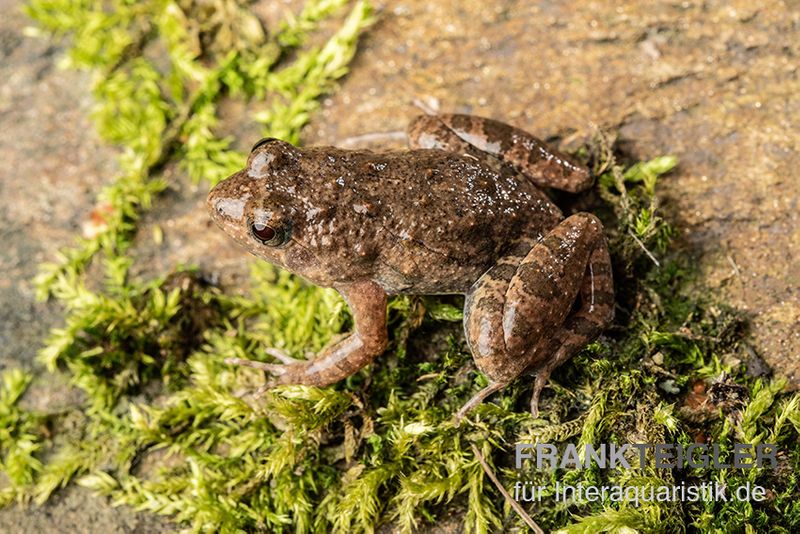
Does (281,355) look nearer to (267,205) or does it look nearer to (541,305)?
(267,205)

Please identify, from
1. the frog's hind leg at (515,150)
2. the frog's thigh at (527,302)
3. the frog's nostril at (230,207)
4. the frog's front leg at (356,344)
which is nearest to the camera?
the frog's thigh at (527,302)

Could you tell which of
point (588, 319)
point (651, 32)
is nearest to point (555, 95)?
point (651, 32)

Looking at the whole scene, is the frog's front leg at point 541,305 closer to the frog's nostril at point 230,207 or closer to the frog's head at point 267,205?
the frog's head at point 267,205

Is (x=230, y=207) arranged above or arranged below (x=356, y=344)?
above

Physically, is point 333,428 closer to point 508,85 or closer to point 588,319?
point 588,319

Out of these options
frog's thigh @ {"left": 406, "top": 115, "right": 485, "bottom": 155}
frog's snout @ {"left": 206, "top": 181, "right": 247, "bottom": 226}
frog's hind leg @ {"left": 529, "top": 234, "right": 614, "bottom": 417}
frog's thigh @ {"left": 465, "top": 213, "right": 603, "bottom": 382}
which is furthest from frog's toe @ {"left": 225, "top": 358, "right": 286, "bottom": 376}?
frog's thigh @ {"left": 406, "top": 115, "right": 485, "bottom": 155}

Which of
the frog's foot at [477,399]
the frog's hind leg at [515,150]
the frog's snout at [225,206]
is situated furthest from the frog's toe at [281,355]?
the frog's hind leg at [515,150]

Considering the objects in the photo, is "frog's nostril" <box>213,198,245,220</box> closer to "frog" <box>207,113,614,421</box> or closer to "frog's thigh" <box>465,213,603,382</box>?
"frog" <box>207,113,614,421</box>

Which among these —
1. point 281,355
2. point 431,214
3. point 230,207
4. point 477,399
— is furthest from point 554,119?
point 281,355
